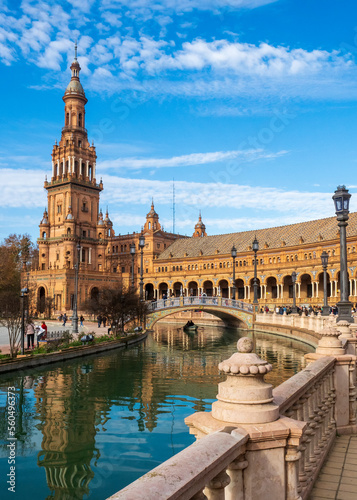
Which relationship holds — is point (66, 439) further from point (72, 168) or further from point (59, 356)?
point (72, 168)

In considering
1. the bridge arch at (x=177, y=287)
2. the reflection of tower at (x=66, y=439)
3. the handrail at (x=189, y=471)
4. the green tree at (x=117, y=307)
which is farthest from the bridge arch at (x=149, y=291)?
the handrail at (x=189, y=471)

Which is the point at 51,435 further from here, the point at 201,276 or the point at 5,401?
the point at 201,276

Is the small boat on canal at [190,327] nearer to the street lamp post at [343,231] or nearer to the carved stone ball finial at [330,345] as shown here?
the street lamp post at [343,231]

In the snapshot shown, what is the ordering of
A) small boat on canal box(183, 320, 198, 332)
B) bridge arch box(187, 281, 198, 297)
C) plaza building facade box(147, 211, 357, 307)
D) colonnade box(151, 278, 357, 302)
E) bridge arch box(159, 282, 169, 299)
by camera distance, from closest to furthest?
1. small boat on canal box(183, 320, 198, 332)
2. colonnade box(151, 278, 357, 302)
3. plaza building facade box(147, 211, 357, 307)
4. bridge arch box(187, 281, 198, 297)
5. bridge arch box(159, 282, 169, 299)

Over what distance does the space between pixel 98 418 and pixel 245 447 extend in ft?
37.4

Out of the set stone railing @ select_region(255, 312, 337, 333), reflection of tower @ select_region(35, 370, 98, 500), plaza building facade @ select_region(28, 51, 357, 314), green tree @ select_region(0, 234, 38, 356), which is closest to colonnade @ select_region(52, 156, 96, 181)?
plaza building facade @ select_region(28, 51, 357, 314)

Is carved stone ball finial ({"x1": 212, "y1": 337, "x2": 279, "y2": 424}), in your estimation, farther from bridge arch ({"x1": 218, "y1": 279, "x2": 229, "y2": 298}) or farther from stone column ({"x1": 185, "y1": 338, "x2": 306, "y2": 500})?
bridge arch ({"x1": 218, "y1": 279, "x2": 229, "y2": 298})

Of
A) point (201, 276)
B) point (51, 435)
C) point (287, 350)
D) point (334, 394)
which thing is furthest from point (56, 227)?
point (334, 394)

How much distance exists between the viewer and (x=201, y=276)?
83.9 metres

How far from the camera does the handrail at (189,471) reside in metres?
2.49

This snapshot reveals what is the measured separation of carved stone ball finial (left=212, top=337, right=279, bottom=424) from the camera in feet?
12.8

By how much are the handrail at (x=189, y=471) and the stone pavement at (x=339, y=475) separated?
287 centimetres

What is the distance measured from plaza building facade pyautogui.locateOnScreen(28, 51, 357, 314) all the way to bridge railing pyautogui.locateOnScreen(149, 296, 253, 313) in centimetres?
2101

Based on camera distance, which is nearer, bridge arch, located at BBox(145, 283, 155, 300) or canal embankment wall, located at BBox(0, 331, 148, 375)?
canal embankment wall, located at BBox(0, 331, 148, 375)
